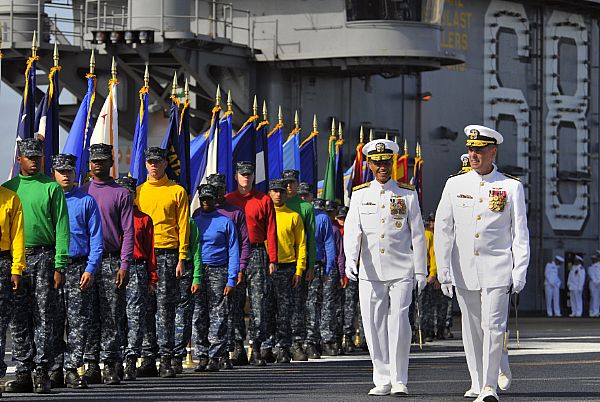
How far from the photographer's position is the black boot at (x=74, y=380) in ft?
44.4

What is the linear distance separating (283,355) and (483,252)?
617 cm

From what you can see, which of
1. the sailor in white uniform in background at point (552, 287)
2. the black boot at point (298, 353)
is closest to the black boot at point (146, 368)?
the black boot at point (298, 353)

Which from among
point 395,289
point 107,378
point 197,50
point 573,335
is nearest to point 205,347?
point 107,378

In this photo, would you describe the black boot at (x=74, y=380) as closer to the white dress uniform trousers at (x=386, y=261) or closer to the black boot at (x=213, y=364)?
the white dress uniform trousers at (x=386, y=261)

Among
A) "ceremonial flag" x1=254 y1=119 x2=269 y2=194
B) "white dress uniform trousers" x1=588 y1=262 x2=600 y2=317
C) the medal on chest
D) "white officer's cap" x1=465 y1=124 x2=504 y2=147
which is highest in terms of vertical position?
"ceremonial flag" x1=254 y1=119 x2=269 y2=194

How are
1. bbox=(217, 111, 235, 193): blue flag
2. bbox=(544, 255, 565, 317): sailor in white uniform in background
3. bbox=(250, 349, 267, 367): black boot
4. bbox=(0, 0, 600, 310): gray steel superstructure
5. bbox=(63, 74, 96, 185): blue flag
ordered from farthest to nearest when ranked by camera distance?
1. bbox=(544, 255, 565, 317): sailor in white uniform in background
2. bbox=(0, 0, 600, 310): gray steel superstructure
3. bbox=(217, 111, 235, 193): blue flag
4. bbox=(63, 74, 96, 185): blue flag
5. bbox=(250, 349, 267, 367): black boot

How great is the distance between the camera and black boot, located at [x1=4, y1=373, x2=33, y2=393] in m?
12.8

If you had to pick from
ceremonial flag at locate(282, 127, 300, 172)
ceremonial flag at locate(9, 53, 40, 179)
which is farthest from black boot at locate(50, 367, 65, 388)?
ceremonial flag at locate(282, 127, 300, 172)

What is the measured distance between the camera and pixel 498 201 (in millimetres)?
12344

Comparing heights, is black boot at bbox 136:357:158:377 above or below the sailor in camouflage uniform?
below

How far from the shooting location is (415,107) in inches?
1497

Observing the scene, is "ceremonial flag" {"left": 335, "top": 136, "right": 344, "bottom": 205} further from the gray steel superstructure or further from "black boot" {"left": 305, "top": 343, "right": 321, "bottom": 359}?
"black boot" {"left": 305, "top": 343, "right": 321, "bottom": 359}

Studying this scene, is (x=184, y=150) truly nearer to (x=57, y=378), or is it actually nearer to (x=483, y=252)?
(x=57, y=378)

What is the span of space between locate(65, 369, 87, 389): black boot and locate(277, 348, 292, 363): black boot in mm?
4791
